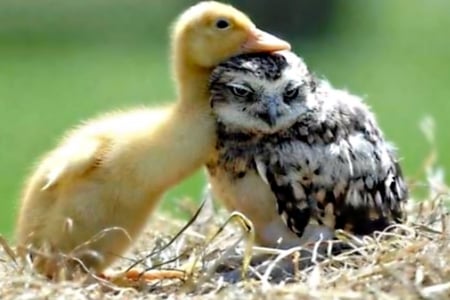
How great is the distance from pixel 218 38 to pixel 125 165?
362 millimetres

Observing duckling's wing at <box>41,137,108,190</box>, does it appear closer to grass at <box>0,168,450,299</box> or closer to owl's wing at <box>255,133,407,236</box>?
grass at <box>0,168,450,299</box>

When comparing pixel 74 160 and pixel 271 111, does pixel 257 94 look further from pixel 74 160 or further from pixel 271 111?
pixel 74 160

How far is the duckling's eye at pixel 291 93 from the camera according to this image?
157 inches

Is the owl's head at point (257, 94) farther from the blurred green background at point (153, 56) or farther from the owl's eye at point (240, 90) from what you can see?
the blurred green background at point (153, 56)

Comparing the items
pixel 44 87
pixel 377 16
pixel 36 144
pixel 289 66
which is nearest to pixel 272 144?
pixel 289 66

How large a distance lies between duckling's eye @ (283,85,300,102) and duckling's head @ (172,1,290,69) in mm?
97

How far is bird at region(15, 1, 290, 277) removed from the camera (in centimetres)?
389

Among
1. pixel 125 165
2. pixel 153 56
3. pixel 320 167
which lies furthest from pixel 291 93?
pixel 153 56

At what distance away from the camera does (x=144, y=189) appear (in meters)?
3.89

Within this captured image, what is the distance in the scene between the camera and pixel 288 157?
4.00 metres

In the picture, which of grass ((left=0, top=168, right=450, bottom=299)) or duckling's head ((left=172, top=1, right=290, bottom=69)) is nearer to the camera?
grass ((left=0, top=168, right=450, bottom=299))

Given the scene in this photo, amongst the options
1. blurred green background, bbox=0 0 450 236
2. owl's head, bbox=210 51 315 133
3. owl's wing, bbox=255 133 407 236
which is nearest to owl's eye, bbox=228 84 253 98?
owl's head, bbox=210 51 315 133

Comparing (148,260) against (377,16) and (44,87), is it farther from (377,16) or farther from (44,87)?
(377,16)

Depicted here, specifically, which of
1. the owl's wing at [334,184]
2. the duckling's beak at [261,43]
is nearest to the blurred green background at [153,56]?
the owl's wing at [334,184]
